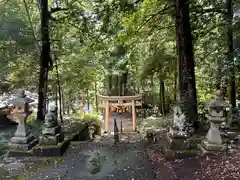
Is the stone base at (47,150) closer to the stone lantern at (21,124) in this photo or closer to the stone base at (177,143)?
the stone lantern at (21,124)

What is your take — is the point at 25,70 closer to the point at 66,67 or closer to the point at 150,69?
the point at 66,67

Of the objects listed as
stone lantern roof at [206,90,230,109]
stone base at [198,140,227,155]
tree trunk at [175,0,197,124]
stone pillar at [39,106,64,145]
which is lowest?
stone base at [198,140,227,155]

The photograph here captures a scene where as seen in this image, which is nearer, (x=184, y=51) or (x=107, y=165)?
(x=107, y=165)

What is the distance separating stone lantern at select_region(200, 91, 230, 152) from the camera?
381 cm

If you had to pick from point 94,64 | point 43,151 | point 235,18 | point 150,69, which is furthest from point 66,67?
point 235,18

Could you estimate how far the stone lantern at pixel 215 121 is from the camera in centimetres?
381

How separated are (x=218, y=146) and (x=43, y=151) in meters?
3.23

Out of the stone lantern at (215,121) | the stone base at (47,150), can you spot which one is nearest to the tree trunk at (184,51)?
the stone lantern at (215,121)

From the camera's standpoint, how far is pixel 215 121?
12.7 ft

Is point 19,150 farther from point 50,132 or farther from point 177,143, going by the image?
point 177,143

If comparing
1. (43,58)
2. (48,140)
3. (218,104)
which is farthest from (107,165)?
(43,58)

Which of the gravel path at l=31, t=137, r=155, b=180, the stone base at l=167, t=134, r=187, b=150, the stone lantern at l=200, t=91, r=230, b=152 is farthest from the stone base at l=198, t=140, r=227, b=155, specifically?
the gravel path at l=31, t=137, r=155, b=180

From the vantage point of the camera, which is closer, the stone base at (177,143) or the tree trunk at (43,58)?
the stone base at (177,143)

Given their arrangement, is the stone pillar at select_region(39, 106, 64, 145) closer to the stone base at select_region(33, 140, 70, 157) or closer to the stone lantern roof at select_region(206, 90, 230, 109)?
the stone base at select_region(33, 140, 70, 157)
